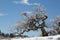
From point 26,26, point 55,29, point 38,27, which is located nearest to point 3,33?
point 26,26

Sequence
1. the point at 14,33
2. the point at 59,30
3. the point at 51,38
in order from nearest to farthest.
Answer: the point at 51,38 → the point at 59,30 → the point at 14,33

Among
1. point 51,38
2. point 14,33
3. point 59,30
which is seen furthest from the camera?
point 14,33

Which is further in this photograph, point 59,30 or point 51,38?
point 59,30

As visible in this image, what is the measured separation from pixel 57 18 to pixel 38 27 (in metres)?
1.39

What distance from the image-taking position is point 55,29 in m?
11.6

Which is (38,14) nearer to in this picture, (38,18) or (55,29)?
(38,18)

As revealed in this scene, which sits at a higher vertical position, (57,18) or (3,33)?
(57,18)

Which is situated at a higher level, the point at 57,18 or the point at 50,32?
the point at 57,18

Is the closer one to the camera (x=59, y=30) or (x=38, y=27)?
(x=59, y=30)

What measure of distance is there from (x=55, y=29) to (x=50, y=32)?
375 mm

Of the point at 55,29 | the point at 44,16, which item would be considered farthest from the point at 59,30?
the point at 44,16

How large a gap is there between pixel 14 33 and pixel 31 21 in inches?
54.2

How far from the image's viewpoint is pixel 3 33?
11805mm

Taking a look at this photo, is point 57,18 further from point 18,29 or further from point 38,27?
point 18,29
